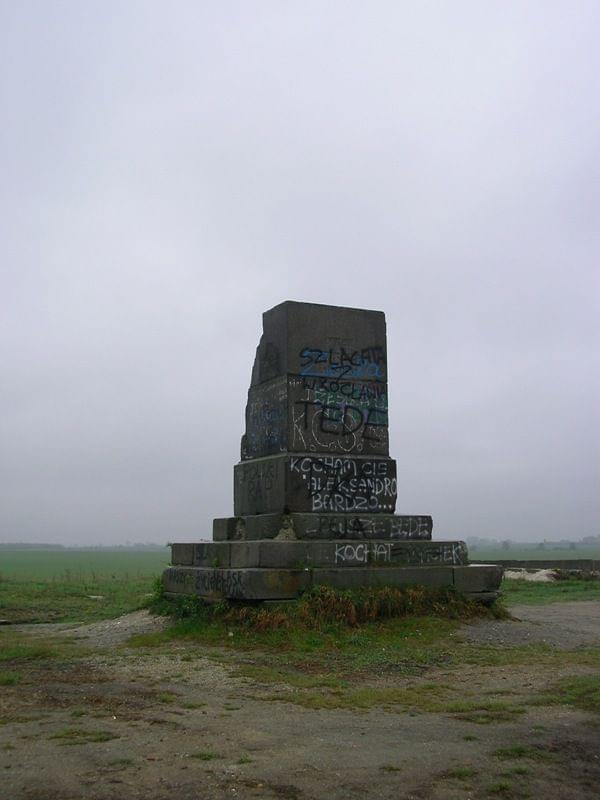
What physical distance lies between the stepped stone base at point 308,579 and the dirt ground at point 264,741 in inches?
78.7

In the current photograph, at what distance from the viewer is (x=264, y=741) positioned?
591cm

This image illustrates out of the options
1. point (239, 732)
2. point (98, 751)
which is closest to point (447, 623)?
point (239, 732)

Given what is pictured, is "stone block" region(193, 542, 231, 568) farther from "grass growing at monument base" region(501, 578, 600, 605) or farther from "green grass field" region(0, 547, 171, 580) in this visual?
"grass growing at monument base" region(501, 578, 600, 605)

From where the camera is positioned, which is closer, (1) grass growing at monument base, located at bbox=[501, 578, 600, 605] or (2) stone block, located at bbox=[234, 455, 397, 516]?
(2) stone block, located at bbox=[234, 455, 397, 516]

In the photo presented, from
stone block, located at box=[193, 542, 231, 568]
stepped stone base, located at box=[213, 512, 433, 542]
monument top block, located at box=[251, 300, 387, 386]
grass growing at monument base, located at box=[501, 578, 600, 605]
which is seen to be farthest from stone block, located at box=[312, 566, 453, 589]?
grass growing at monument base, located at box=[501, 578, 600, 605]

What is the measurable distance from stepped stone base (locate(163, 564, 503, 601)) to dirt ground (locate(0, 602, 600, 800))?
6.56 ft

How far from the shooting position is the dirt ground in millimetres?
4945

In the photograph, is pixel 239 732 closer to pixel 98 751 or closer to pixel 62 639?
pixel 98 751

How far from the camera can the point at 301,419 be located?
12383 mm

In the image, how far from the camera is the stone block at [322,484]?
12055 mm

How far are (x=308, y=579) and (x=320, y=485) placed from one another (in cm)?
159

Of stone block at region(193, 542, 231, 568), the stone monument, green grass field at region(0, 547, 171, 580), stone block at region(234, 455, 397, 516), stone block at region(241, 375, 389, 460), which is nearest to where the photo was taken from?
the stone monument

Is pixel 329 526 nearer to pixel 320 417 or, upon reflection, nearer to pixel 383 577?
pixel 383 577

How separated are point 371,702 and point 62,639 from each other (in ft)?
17.8
